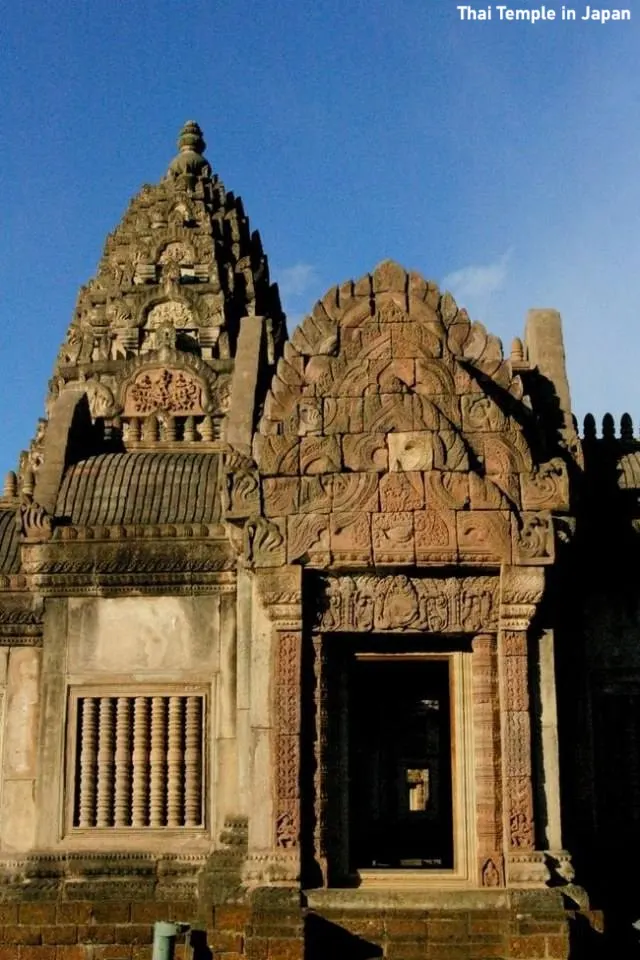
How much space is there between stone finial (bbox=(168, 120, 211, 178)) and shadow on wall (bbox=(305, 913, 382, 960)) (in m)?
23.3

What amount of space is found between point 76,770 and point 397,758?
1351cm

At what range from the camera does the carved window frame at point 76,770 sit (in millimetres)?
12680

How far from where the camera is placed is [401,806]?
85.6ft

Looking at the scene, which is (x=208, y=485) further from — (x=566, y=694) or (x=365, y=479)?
(x=566, y=694)

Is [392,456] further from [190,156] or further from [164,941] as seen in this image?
[190,156]

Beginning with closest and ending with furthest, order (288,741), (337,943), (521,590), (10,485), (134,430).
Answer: (337,943) → (288,741) → (521,590) → (10,485) → (134,430)

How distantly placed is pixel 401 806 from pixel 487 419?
16.4m

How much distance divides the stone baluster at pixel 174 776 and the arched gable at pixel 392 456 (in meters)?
2.72

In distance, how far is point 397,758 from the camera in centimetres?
2536

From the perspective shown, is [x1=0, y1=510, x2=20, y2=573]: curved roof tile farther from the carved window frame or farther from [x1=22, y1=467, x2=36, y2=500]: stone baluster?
the carved window frame

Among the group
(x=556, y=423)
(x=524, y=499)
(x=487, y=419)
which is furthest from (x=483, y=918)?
(x=556, y=423)

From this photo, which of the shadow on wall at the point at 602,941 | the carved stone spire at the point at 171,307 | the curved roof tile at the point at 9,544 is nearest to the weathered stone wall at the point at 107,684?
the curved roof tile at the point at 9,544

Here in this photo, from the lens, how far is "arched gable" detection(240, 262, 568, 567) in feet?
36.9

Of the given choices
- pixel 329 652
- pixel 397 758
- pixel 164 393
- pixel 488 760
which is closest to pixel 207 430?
pixel 164 393
